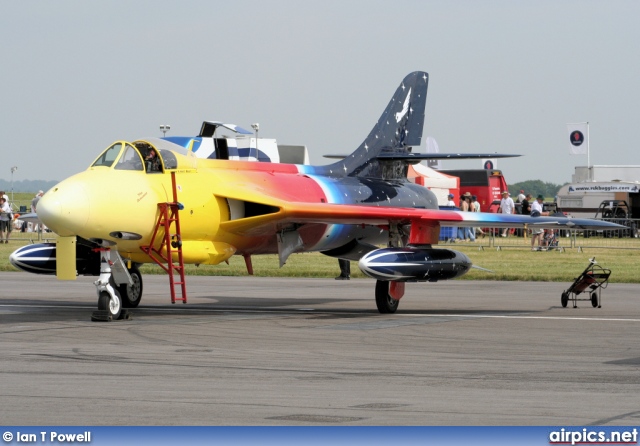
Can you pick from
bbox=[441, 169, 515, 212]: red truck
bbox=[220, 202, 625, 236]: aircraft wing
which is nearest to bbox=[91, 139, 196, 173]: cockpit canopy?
bbox=[220, 202, 625, 236]: aircraft wing

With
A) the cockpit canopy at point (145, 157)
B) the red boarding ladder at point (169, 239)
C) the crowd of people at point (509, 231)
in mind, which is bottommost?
the crowd of people at point (509, 231)

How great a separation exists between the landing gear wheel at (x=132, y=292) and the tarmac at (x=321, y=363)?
0.46 meters

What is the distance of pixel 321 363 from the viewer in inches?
476

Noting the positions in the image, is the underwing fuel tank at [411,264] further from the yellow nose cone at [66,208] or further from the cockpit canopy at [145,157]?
the yellow nose cone at [66,208]

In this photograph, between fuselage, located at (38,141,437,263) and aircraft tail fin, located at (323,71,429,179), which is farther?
aircraft tail fin, located at (323,71,429,179)

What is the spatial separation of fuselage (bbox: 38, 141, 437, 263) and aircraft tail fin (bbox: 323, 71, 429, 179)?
3.39 ft

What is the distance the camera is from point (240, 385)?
411 inches

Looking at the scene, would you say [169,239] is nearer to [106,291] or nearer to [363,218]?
[106,291]

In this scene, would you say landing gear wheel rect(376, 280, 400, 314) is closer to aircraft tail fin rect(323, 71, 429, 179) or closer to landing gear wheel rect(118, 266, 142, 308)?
aircraft tail fin rect(323, 71, 429, 179)

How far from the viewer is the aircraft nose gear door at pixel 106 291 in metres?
16.5

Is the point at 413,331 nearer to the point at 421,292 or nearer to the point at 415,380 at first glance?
the point at 415,380

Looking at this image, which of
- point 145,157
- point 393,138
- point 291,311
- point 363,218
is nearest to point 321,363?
point 145,157

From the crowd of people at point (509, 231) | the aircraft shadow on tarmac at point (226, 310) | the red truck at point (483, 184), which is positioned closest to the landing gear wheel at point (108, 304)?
the aircraft shadow on tarmac at point (226, 310)

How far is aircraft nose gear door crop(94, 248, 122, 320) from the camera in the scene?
16.5 metres
